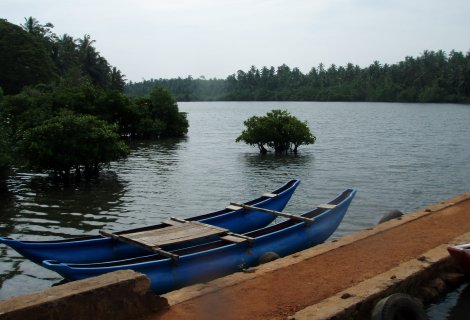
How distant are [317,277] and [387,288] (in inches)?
42.8

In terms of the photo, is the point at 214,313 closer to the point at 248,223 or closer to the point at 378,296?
the point at 378,296

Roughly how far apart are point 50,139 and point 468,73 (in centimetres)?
9662

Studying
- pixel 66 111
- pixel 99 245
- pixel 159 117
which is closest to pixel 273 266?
pixel 99 245

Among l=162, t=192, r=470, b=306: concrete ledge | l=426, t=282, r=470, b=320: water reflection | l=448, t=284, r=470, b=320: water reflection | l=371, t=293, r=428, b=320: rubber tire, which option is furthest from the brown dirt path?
l=448, t=284, r=470, b=320: water reflection

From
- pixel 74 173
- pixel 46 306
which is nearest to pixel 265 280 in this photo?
pixel 46 306

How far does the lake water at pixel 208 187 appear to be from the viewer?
15.0m

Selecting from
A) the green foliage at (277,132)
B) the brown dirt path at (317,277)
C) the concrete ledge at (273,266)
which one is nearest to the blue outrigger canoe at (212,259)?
the concrete ledge at (273,266)

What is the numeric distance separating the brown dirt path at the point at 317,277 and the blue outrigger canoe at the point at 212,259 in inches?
64.1

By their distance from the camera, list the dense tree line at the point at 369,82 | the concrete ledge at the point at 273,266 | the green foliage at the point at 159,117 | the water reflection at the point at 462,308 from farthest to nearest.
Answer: the dense tree line at the point at 369,82, the green foliage at the point at 159,117, the water reflection at the point at 462,308, the concrete ledge at the point at 273,266

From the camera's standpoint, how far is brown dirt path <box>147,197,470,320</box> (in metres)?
6.68

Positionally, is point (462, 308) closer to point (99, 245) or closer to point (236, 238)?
point (236, 238)

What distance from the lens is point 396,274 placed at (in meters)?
7.97

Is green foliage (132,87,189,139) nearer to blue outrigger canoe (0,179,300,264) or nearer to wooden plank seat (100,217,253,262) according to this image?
blue outrigger canoe (0,179,300,264)

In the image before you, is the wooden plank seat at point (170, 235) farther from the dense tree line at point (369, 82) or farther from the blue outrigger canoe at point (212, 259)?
the dense tree line at point (369, 82)
